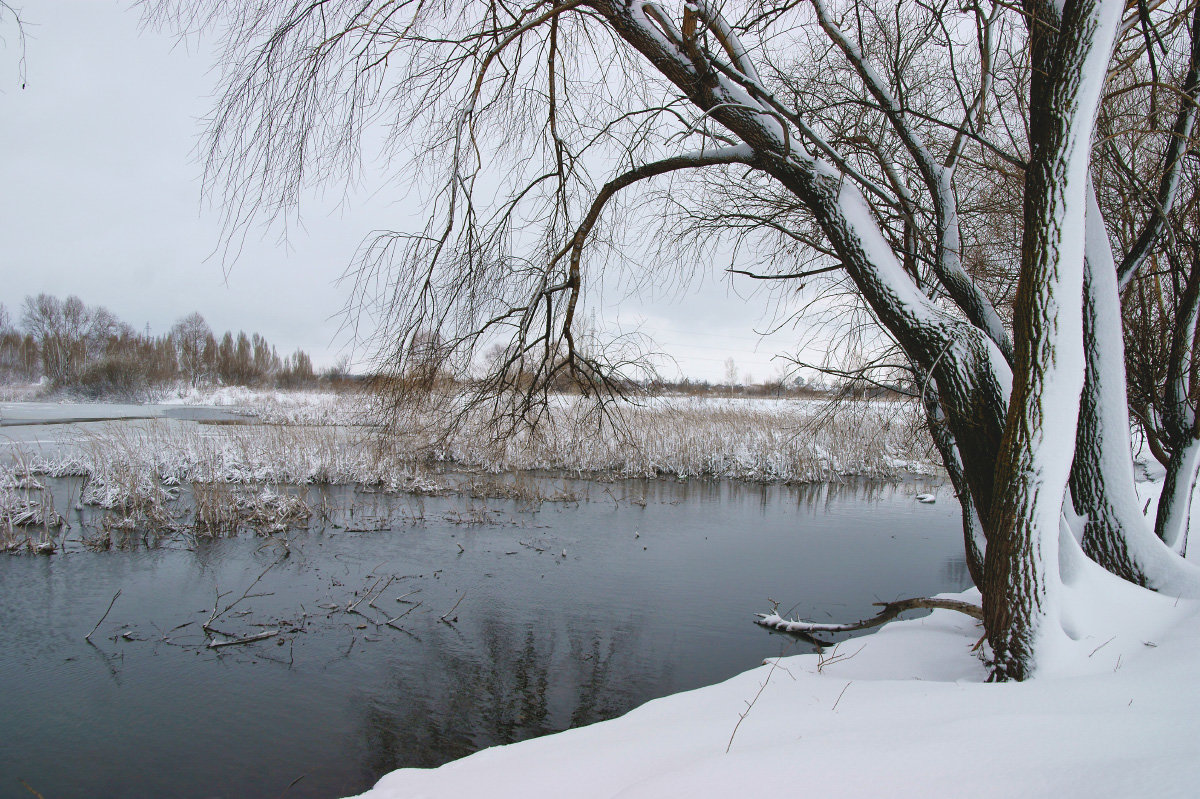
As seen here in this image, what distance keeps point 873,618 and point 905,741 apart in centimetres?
284

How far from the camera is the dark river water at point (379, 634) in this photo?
4133mm

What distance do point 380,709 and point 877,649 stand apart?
3597mm

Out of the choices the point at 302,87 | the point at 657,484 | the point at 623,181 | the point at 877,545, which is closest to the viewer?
the point at 302,87

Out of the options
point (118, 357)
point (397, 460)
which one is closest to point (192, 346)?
point (118, 357)

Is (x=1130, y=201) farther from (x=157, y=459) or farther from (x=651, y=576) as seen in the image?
(x=157, y=459)

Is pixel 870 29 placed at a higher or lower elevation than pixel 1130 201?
higher

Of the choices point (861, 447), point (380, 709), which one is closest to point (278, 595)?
point (380, 709)

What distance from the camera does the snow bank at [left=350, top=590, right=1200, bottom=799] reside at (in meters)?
1.84

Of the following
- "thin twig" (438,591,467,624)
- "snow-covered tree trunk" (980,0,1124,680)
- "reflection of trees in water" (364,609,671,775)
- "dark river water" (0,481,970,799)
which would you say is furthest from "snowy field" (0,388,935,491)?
"snow-covered tree trunk" (980,0,1124,680)

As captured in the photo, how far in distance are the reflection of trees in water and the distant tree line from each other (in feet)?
150

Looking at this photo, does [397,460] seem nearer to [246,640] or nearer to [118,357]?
[246,640]

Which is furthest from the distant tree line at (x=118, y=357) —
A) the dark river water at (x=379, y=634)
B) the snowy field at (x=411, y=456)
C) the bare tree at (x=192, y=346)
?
the dark river water at (x=379, y=634)

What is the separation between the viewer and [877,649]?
443cm

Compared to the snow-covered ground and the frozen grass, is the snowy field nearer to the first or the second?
the frozen grass
